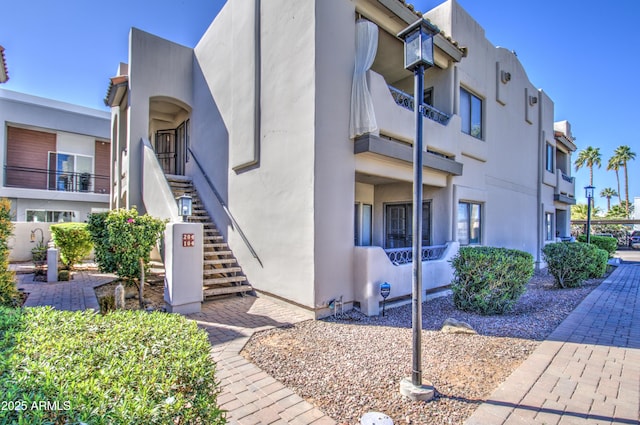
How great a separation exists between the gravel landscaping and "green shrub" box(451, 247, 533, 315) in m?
0.27

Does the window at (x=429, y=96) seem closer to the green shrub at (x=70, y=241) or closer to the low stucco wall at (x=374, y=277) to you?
the low stucco wall at (x=374, y=277)

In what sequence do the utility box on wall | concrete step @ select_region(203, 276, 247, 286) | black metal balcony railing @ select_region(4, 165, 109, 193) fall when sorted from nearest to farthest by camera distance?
the utility box on wall
concrete step @ select_region(203, 276, 247, 286)
black metal balcony railing @ select_region(4, 165, 109, 193)

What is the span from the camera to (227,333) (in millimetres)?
5551

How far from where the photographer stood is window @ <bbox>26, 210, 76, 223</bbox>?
15.8 meters

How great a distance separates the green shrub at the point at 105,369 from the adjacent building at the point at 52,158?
1566 cm

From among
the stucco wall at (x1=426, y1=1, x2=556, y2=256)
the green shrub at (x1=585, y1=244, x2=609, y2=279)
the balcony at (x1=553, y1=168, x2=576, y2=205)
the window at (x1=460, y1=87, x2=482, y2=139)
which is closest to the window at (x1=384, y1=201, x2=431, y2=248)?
the stucco wall at (x1=426, y1=1, x2=556, y2=256)

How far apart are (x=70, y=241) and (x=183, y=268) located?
659 cm

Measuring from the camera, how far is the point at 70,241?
10.4m

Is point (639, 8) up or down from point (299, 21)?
up

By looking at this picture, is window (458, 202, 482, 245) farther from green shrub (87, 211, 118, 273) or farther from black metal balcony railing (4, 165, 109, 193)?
black metal balcony railing (4, 165, 109, 193)

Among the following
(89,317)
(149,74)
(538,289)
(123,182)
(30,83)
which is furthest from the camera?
(30,83)

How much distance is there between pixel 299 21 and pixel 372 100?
2.36 meters

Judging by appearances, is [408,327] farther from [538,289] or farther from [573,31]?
[573,31]

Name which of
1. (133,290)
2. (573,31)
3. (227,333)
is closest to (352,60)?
(227,333)
